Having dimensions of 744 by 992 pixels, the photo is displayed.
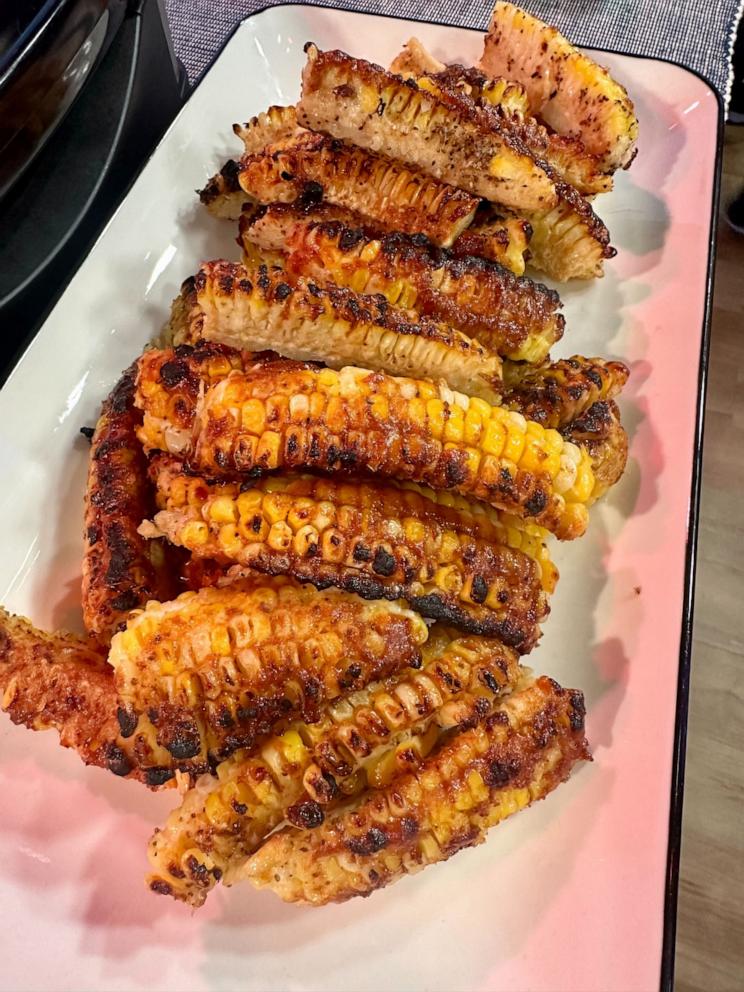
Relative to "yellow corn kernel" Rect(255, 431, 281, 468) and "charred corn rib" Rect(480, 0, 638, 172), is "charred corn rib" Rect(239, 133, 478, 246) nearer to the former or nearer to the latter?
"charred corn rib" Rect(480, 0, 638, 172)

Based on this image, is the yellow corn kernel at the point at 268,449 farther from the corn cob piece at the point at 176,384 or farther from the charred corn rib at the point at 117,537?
the charred corn rib at the point at 117,537

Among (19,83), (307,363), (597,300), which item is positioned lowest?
(307,363)

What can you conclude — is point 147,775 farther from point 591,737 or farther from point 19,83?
point 19,83

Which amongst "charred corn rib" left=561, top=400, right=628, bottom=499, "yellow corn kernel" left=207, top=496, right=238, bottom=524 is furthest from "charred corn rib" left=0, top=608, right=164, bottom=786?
"charred corn rib" left=561, top=400, right=628, bottom=499

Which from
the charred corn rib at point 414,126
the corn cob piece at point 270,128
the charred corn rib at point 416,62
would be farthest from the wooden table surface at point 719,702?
the corn cob piece at point 270,128

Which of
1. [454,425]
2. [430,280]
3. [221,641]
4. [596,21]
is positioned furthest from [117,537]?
[596,21]

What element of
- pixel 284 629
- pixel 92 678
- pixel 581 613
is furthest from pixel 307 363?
pixel 581 613

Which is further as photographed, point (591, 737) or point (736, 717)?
point (736, 717)
